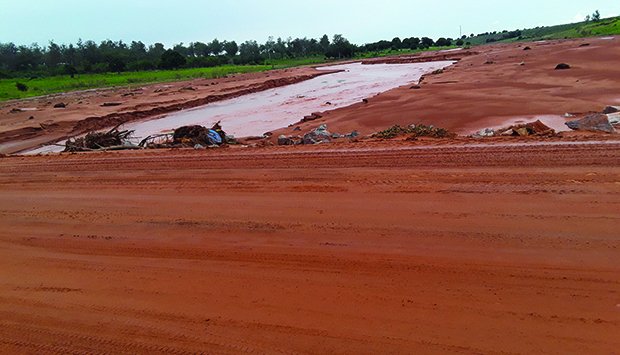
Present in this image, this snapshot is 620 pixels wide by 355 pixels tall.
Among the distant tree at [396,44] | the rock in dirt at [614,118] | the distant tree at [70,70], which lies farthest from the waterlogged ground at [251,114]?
the distant tree at [396,44]

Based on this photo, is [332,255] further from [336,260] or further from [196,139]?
[196,139]

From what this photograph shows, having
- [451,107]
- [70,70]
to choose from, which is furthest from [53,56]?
[451,107]

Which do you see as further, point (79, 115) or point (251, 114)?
point (79, 115)

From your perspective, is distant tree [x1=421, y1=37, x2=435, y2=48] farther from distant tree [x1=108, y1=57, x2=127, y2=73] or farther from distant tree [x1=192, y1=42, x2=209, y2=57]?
distant tree [x1=108, y1=57, x2=127, y2=73]

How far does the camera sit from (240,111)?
961 inches

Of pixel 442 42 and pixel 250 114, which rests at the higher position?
pixel 442 42

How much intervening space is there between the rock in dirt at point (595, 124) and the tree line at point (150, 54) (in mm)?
64629

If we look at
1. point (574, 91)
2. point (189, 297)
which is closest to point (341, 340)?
point (189, 297)

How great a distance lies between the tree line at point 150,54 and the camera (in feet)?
222

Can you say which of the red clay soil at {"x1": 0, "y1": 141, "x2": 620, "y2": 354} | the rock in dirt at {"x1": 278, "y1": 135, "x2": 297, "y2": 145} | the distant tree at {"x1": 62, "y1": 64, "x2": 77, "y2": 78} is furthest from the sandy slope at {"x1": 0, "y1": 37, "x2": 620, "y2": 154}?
the distant tree at {"x1": 62, "y1": 64, "x2": 77, "y2": 78}

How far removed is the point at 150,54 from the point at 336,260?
96.5 meters

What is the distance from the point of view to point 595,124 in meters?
9.66

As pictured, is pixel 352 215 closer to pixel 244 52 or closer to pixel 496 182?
pixel 496 182

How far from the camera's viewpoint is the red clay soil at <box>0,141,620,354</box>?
11.9ft
